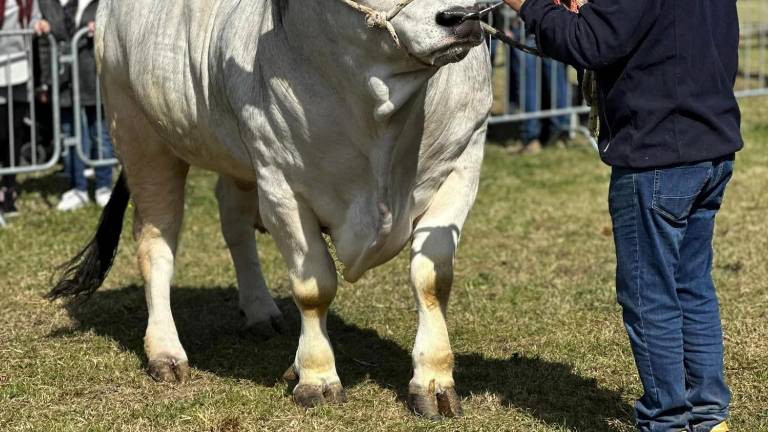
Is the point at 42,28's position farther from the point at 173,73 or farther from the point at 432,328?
the point at 432,328

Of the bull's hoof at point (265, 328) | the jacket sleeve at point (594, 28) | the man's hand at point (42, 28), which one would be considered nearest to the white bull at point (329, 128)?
the jacket sleeve at point (594, 28)

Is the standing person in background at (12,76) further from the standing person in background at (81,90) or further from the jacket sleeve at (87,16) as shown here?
the jacket sleeve at (87,16)

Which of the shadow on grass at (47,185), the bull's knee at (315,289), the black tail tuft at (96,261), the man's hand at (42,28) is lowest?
the shadow on grass at (47,185)

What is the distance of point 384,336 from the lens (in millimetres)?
6164

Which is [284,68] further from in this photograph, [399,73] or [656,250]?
[656,250]

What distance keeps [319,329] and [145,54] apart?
4.81 feet

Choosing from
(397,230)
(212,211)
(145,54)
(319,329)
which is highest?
(145,54)

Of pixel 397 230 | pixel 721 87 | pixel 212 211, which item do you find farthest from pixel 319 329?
pixel 212 211

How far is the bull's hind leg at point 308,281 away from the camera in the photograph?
484cm

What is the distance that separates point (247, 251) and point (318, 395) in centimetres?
155

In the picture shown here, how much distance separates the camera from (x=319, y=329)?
5070mm

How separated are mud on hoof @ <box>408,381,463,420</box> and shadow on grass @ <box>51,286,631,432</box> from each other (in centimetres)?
27

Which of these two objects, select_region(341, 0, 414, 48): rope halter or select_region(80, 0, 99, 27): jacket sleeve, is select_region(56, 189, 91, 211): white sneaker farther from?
select_region(341, 0, 414, 48): rope halter

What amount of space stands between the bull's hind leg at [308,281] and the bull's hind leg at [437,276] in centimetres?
36
